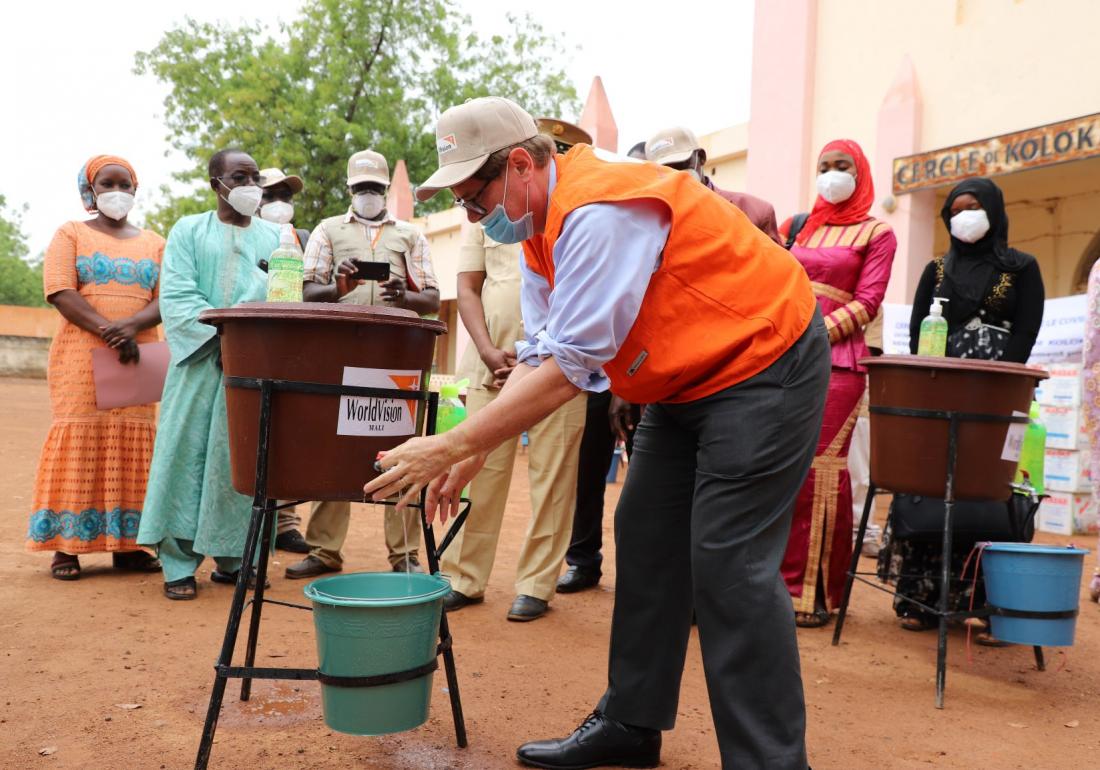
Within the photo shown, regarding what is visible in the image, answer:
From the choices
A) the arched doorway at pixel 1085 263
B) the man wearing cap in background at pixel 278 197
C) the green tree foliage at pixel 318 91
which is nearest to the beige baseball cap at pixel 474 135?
the man wearing cap in background at pixel 278 197

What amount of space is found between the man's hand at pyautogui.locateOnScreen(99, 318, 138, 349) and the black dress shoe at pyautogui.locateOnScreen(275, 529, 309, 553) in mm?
Answer: 1546

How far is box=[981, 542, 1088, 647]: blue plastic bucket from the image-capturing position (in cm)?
359

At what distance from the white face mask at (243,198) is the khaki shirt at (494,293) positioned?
117cm

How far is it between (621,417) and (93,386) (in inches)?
108

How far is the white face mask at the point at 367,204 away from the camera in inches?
193

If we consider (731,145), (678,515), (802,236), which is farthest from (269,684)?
(731,145)

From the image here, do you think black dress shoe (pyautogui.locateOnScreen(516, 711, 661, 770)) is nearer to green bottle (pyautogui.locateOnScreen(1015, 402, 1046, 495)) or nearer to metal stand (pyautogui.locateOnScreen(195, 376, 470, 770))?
metal stand (pyautogui.locateOnScreen(195, 376, 470, 770))

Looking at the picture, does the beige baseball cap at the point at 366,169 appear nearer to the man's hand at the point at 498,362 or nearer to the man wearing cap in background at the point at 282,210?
the man wearing cap in background at the point at 282,210

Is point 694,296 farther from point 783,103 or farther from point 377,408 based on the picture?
point 783,103

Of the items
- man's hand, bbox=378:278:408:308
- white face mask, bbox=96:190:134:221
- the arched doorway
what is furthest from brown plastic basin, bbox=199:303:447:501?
the arched doorway

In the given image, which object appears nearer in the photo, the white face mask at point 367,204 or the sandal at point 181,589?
the sandal at point 181,589

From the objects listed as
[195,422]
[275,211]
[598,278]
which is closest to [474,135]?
[598,278]

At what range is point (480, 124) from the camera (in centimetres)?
219

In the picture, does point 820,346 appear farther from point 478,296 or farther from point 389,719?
point 478,296
